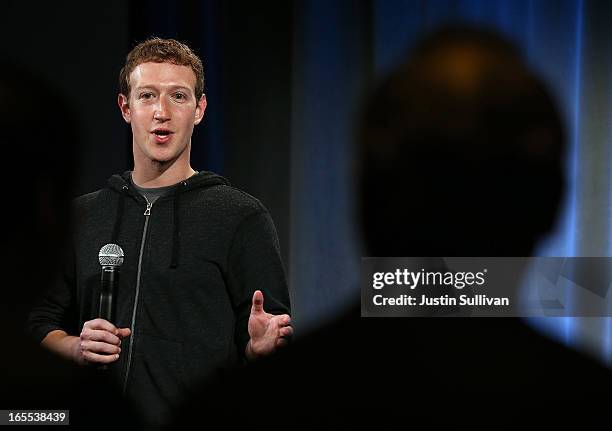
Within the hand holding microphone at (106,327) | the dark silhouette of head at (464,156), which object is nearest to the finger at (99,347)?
the hand holding microphone at (106,327)

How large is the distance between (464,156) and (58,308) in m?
0.77

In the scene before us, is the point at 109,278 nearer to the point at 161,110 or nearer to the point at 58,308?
the point at 58,308

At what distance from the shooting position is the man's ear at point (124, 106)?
1.57m

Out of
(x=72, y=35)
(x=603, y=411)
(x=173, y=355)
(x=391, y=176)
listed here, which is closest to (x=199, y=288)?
(x=173, y=355)

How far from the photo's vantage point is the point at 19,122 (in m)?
1.63

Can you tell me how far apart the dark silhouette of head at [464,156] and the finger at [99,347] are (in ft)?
1.58

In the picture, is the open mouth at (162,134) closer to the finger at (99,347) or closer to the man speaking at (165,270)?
the man speaking at (165,270)

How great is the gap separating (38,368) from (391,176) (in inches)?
28.9

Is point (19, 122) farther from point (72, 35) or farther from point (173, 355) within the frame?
point (173, 355)

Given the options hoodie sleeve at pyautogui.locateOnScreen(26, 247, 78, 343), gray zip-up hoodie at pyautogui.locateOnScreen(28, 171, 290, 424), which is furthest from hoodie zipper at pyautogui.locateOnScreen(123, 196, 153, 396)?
hoodie sleeve at pyautogui.locateOnScreen(26, 247, 78, 343)

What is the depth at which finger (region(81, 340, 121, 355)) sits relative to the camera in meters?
1.50

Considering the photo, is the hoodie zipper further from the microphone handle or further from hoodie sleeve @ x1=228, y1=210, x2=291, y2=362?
hoodie sleeve @ x1=228, y1=210, x2=291, y2=362

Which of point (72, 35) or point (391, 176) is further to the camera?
point (72, 35)

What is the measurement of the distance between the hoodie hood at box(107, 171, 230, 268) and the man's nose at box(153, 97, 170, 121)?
120 mm
